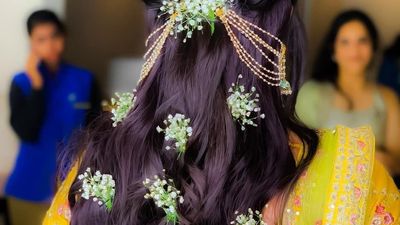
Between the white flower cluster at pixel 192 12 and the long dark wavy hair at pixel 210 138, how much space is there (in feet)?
0.04

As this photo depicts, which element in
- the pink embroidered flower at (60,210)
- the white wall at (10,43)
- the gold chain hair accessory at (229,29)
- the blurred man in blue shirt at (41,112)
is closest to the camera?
the gold chain hair accessory at (229,29)

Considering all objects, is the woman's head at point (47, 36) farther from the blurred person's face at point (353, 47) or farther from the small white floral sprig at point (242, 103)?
the small white floral sprig at point (242, 103)

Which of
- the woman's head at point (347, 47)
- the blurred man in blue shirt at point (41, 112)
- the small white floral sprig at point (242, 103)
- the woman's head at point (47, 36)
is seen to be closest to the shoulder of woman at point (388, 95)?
the woman's head at point (347, 47)

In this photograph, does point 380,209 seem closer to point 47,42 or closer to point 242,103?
point 242,103

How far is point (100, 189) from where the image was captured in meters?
0.88

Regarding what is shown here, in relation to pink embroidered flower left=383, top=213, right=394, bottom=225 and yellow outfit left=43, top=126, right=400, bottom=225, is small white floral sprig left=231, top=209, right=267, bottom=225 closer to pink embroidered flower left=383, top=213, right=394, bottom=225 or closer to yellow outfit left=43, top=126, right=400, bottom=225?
yellow outfit left=43, top=126, right=400, bottom=225

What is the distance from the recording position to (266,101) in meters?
0.84

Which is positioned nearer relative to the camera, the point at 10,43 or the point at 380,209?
the point at 380,209

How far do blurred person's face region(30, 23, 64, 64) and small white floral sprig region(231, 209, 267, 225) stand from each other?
4.74 ft

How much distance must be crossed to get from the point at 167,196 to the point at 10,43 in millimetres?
1747

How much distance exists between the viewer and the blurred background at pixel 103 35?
2369 millimetres

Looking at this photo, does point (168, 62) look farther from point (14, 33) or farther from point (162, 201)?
point (14, 33)

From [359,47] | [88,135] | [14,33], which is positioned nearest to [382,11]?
[359,47]

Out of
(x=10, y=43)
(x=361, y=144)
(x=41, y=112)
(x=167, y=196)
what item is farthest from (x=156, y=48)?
(x=10, y=43)
